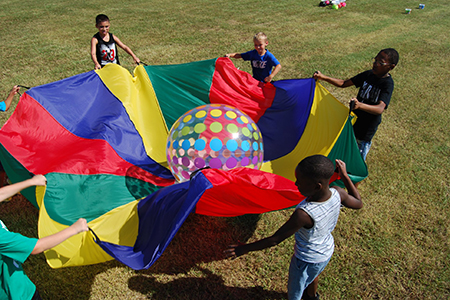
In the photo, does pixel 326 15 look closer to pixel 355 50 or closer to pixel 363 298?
pixel 355 50

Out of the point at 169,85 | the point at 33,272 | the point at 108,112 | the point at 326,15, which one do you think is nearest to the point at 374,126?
the point at 169,85

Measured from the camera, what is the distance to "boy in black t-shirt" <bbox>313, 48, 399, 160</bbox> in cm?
305

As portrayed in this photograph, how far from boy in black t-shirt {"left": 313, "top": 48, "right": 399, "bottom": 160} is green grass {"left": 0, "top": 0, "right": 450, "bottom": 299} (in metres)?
0.87

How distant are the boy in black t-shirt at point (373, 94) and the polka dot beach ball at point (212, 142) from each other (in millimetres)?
973

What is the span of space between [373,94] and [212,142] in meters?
1.58

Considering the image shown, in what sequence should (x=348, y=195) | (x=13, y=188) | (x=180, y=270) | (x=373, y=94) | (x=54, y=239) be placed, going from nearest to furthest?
(x=54, y=239) → (x=13, y=188) → (x=348, y=195) → (x=180, y=270) → (x=373, y=94)

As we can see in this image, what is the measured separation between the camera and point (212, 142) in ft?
9.54

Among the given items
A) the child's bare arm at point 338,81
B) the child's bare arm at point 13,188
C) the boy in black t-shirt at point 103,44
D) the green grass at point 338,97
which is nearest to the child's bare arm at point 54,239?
the child's bare arm at point 13,188

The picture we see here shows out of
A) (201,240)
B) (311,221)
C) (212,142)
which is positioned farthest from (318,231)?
(201,240)

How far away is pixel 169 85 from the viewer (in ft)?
13.7

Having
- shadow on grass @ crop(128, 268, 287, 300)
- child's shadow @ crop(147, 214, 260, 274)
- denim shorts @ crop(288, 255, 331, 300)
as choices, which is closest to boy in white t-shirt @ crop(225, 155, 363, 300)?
denim shorts @ crop(288, 255, 331, 300)

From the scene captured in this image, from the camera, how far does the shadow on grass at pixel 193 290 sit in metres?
2.77

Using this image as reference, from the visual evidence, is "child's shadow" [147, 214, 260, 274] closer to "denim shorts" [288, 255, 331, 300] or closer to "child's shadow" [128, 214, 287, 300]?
"child's shadow" [128, 214, 287, 300]

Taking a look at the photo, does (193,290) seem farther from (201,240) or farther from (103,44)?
(103,44)
